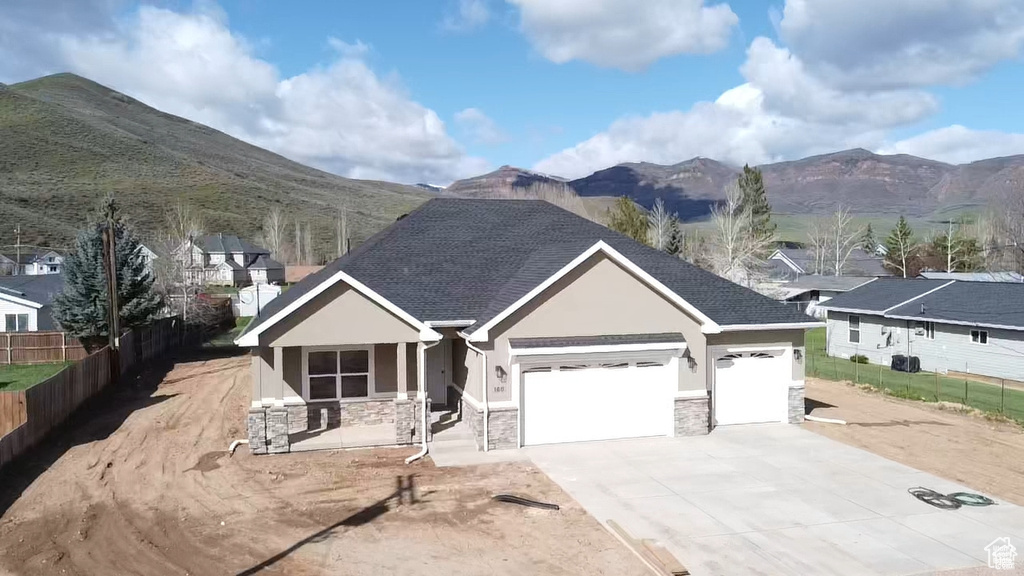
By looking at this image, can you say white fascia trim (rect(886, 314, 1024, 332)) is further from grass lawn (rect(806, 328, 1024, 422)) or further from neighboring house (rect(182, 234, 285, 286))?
neighboring house (rect(182, 234, 285, 286))

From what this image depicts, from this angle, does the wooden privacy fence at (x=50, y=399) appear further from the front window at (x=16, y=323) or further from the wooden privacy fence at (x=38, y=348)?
the front window at (x=16, y=323)

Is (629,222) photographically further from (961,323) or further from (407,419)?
(407,419)

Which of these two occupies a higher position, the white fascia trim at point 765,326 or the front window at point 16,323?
the white fascia trim at point 765,326

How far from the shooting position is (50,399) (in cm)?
1848

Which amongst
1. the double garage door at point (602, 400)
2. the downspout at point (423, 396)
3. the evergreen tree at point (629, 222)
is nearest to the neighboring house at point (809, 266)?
the evergreen tree at point (629, 222)

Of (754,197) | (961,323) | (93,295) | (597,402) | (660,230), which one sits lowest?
(597,402)

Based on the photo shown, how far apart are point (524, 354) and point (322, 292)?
498 centimetres

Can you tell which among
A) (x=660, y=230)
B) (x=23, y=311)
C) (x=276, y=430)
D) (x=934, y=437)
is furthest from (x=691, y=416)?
(x=660, y=230)

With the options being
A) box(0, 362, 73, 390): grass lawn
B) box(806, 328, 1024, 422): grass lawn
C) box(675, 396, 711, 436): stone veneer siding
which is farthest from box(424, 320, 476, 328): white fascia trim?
box(0, 362, 73, 390): grass lawn

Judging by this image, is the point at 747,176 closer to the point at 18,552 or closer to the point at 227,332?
the point at 227,332

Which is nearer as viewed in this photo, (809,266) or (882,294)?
(882,294)

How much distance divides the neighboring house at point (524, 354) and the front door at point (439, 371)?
3 cm

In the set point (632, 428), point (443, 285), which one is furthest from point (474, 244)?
point (632, 428)

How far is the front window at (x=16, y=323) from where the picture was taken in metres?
35.7
